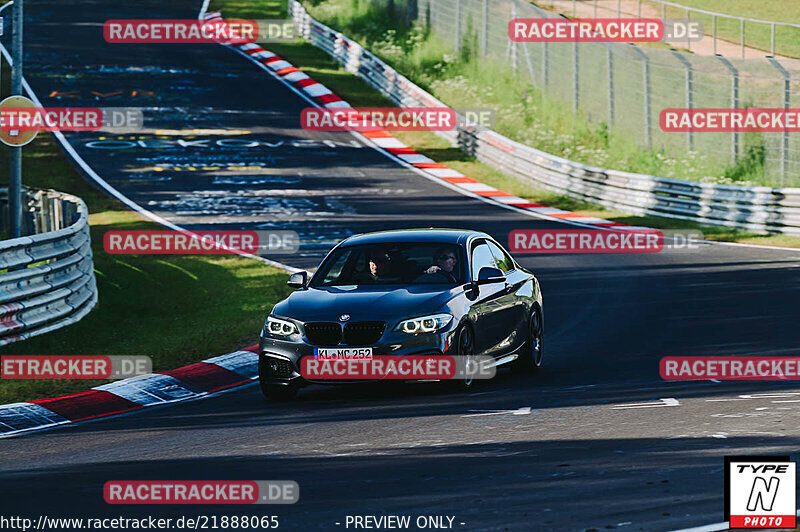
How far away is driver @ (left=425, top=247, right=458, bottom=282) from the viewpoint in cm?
1335

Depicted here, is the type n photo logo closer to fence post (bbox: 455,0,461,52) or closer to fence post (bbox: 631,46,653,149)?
fence post (bbox: 631,46,653,149)

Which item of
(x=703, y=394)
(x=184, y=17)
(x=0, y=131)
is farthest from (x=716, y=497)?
(x=184, y=17)

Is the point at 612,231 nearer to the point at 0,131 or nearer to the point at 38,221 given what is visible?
the point at 38,221

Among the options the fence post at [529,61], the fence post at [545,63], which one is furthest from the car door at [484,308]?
the fence post at [529,61]

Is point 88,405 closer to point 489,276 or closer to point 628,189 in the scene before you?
point 489,276

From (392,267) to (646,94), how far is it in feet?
72.1

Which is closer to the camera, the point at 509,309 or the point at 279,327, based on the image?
the point at 279,327

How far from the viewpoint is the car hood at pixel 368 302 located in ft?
40.3

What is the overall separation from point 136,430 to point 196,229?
673 inches

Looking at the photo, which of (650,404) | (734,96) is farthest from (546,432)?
(734,96)

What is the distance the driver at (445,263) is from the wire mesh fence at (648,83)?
17959 mm

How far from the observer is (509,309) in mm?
13766

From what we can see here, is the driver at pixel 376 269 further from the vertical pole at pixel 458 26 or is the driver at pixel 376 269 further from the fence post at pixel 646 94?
the vertical pole at pixel 458 26

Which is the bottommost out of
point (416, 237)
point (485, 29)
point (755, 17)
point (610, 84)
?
point (416, 237)
